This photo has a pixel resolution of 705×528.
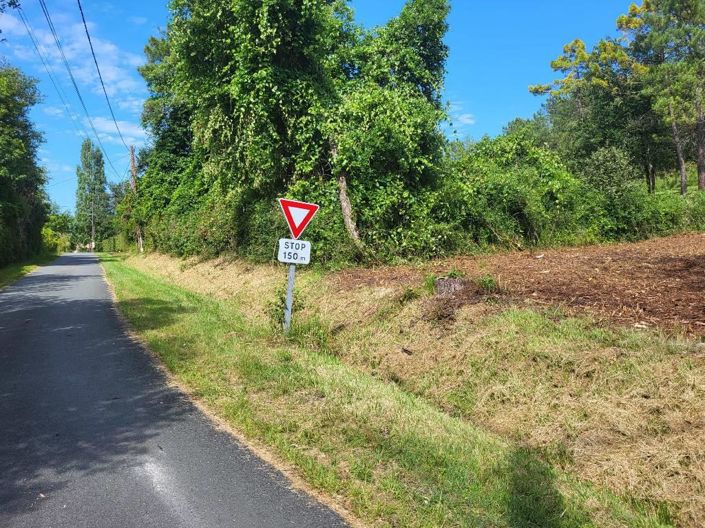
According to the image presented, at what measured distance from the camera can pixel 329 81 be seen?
15.2 metres

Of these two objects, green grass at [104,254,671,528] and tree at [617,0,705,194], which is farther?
tree at [617,0,705,194]

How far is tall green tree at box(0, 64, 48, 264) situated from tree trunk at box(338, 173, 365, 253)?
74.9ft

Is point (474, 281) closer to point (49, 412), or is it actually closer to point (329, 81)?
point (49, 412)

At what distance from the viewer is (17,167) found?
31578 millimetres

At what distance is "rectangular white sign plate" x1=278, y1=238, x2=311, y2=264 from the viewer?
8.26 meters

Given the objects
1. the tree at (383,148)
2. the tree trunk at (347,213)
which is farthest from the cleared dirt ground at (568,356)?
the tree at (383,148)

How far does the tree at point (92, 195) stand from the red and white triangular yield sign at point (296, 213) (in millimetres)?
101765

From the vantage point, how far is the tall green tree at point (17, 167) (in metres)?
29.0

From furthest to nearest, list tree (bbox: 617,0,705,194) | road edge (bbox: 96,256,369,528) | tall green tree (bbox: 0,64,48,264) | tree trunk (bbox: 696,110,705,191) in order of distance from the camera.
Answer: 1. tree trunk (bbox: 696,110,705,191)
2. tree (bbox: 617,0,705,194)
3. tall green tree (bbox: 0,64,48,264)
4. road edge (bbox: 96,256,369,528)

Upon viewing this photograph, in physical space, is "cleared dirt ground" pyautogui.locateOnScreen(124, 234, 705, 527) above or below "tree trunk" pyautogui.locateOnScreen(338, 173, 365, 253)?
below

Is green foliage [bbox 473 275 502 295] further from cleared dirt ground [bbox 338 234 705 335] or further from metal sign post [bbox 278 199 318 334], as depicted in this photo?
metal sign post [bbox 278 199 318 334]

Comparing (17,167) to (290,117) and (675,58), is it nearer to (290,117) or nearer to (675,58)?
(290,117)

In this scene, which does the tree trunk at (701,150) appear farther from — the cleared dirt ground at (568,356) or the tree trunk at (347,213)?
the tree trunk at (347,213)

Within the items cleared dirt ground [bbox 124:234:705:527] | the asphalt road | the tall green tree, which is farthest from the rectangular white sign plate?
the tall green tree
